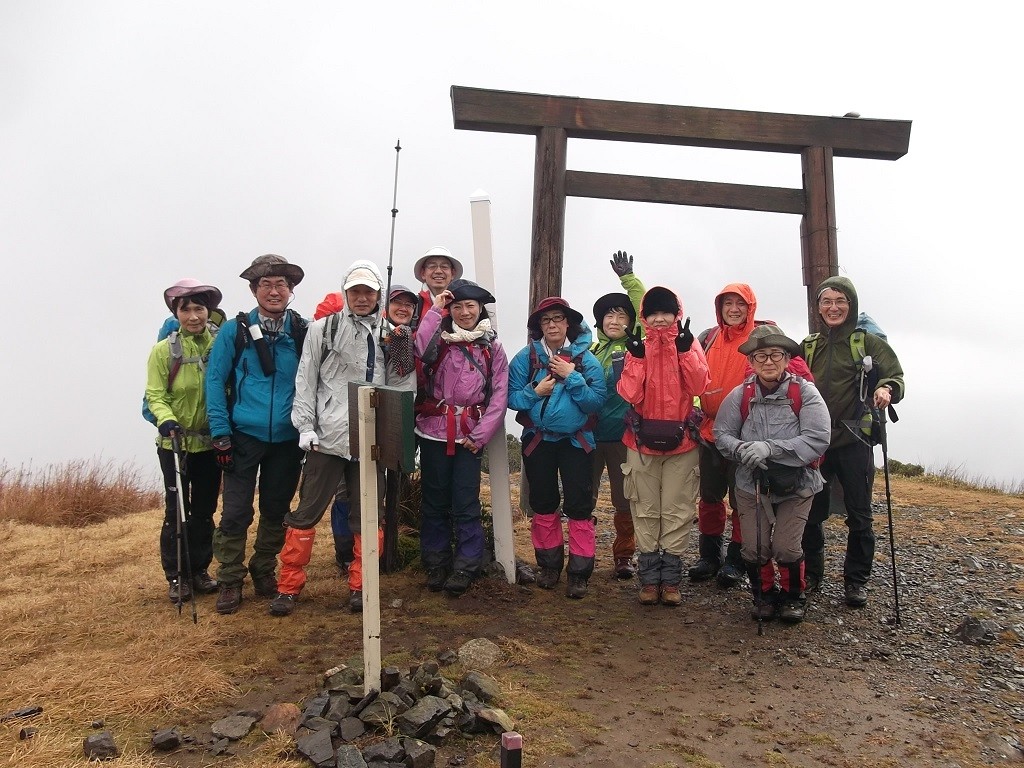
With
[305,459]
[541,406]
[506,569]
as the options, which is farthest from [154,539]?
[541,406]

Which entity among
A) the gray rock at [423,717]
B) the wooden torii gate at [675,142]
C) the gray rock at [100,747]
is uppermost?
the wooden torii gate at [675,142]

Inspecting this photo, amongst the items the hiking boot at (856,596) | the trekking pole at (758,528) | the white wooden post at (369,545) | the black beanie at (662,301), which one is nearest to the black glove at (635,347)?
the black beanie at (662,301)

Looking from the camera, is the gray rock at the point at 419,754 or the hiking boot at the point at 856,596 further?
the hiking boot at the point at 856,596

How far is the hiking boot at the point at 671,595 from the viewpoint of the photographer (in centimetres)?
611

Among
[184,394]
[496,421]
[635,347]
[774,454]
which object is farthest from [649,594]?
[184,394]

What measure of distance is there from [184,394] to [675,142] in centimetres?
582

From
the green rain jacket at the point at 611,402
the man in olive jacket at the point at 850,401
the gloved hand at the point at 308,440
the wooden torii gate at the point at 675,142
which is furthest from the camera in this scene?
the wooden torii gate at the point at 675,142

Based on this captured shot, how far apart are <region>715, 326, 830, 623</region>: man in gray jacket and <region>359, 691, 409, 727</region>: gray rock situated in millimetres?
3113

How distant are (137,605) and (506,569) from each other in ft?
10.6

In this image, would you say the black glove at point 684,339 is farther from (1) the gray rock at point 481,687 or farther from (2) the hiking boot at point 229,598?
(2) the hiking boot at point 229,598

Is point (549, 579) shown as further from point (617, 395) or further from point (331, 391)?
point (331, 391)

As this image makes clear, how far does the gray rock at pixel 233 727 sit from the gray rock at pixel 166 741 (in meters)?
0.19

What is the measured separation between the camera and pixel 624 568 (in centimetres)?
697

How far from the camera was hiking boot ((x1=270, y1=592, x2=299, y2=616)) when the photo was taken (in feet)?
18.5
